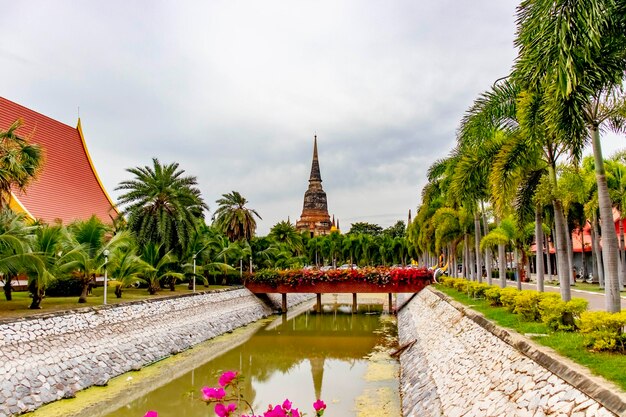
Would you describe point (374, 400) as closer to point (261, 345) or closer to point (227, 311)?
point (261, 345)

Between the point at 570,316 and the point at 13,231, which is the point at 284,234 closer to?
the point at 13,231

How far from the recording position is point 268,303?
33000 mm

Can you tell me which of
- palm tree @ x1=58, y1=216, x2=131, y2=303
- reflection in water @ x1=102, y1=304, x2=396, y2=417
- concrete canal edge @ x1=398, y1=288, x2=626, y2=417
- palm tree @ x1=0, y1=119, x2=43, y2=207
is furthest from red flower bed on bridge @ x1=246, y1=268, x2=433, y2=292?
palm tree @ x1=0, y1=119, x2=43, y2=207

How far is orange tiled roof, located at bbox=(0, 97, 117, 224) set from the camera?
30.6 metres

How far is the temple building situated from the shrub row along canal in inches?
2560

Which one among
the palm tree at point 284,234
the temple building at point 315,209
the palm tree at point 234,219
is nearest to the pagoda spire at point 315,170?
the temple building at point 315,209

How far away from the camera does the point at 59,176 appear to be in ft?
113

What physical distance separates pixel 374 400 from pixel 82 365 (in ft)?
25.9

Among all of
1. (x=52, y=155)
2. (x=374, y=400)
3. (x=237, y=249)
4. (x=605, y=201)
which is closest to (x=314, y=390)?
(x=374, y=400)

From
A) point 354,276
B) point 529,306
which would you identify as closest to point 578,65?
point 529,306

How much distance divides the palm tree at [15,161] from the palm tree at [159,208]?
29.4 ft

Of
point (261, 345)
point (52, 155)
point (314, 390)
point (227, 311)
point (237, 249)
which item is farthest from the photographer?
point (52, 155)

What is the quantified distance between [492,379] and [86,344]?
435 inches

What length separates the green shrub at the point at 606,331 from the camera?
21.5ft
